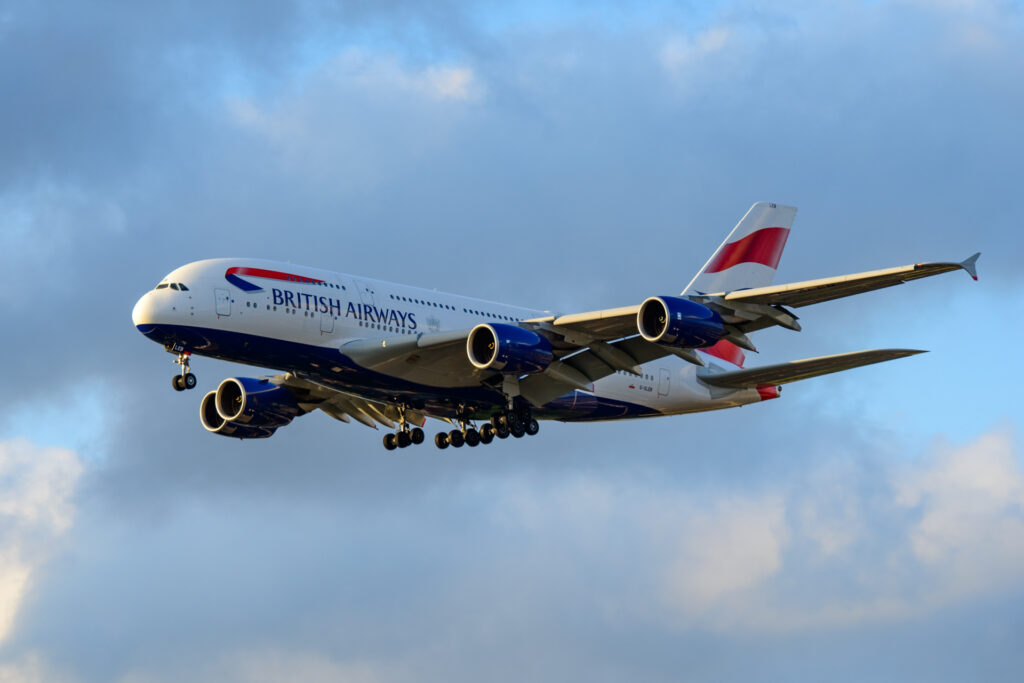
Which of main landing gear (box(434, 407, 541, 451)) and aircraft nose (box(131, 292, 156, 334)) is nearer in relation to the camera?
aircraft nose (box(131, 292, 156, 334))

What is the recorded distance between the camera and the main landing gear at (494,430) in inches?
2000

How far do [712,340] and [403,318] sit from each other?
1148 cm

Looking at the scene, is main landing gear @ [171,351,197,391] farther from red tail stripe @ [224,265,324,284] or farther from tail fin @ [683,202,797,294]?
tail fin @ [683,202,797,294]

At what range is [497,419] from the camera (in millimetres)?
51469

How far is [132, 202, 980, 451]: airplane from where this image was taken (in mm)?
44312

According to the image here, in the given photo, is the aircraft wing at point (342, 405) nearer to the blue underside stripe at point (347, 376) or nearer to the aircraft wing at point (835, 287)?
the blue underside stripe at point (347, 376)

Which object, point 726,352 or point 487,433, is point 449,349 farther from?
point 726,352

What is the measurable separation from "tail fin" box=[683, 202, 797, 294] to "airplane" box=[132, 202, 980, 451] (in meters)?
4.32

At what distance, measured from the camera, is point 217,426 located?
56125 mm

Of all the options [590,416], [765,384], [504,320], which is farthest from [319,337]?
[765,384]

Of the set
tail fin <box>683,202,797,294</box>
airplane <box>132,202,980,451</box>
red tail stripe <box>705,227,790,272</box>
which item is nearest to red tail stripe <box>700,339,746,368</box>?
airplane <box>132,202,980,451</box>

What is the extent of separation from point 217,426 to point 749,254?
23680 mm

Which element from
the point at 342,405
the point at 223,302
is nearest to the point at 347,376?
the point at 223,302

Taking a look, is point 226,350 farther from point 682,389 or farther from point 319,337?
point 682,389
